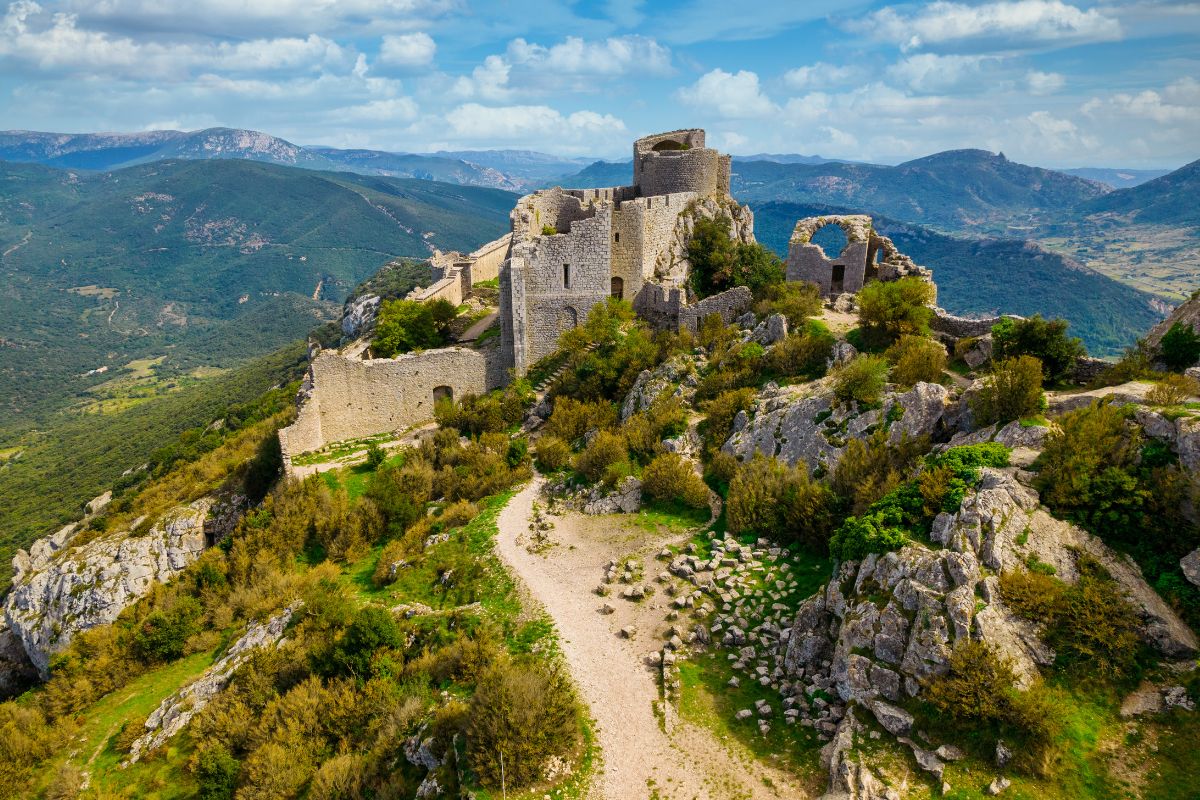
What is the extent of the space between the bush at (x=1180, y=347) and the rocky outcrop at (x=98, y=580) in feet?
104

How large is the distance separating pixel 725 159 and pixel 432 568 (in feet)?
81.6

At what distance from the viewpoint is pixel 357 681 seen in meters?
15.0

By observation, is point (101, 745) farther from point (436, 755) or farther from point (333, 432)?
point (333, 432)

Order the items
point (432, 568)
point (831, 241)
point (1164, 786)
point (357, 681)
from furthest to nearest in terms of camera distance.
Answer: point (831, 241) → point (432, 568) → point (357, 681) → point (1164, 786)

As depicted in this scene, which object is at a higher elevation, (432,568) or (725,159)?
(725,159)

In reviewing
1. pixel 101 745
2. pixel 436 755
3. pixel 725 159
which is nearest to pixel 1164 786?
pixel 436 755

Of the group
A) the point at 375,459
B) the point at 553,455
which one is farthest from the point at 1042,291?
the point at 375,459

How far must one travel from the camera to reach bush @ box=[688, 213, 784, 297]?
29.5 m

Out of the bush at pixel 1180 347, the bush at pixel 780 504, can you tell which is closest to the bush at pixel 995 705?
the bush at pixel 780 504

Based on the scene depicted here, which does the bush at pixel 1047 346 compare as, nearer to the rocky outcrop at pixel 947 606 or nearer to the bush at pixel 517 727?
the rocky outcrop at pixel 947 606

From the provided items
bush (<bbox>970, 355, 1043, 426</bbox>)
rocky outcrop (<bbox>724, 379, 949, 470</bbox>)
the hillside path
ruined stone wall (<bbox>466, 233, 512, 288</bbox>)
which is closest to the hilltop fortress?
rocky outcrop (<bbox>724, 379, 949, 470</bbox>)

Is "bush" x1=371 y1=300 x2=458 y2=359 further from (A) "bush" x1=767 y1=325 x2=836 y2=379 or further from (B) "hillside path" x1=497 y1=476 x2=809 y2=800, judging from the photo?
(A) "bush" x1=767 y1=325 x2=836 y2=379

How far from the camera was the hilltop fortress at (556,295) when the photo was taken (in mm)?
27094

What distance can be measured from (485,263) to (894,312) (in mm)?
26659
